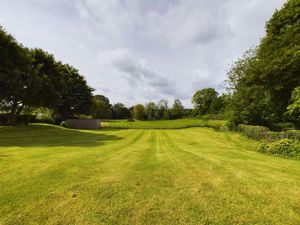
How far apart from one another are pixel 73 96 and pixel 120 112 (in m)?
56.0

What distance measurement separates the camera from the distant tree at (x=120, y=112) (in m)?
91.8

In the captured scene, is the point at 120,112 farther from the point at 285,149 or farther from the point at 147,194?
the point at 147,194

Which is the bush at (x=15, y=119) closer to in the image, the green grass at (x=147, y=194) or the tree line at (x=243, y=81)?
the tree line at (x=243, y=81)

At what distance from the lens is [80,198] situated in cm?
363

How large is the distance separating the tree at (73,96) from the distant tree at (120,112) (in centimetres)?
5141

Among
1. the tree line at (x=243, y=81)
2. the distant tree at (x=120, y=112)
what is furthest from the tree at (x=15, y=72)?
the distant tree at (x=120, y=112)

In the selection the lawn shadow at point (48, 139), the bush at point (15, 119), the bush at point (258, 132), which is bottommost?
the lawn shadow at point (48, 139)

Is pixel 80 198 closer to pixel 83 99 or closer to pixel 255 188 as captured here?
pixel 255 188

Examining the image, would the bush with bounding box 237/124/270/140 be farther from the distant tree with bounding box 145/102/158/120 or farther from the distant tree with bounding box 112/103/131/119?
the distant tree with bounding box 112/103/131/119

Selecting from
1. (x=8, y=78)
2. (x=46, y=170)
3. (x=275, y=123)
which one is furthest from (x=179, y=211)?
(x=275, y=123)

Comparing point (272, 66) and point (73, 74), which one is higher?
point (73, 74)

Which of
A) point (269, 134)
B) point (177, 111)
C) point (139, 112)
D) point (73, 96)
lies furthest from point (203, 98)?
point (269, 134)

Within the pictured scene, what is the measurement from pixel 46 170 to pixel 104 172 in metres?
1.68

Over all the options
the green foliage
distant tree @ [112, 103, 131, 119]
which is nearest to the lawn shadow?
the green foliage
